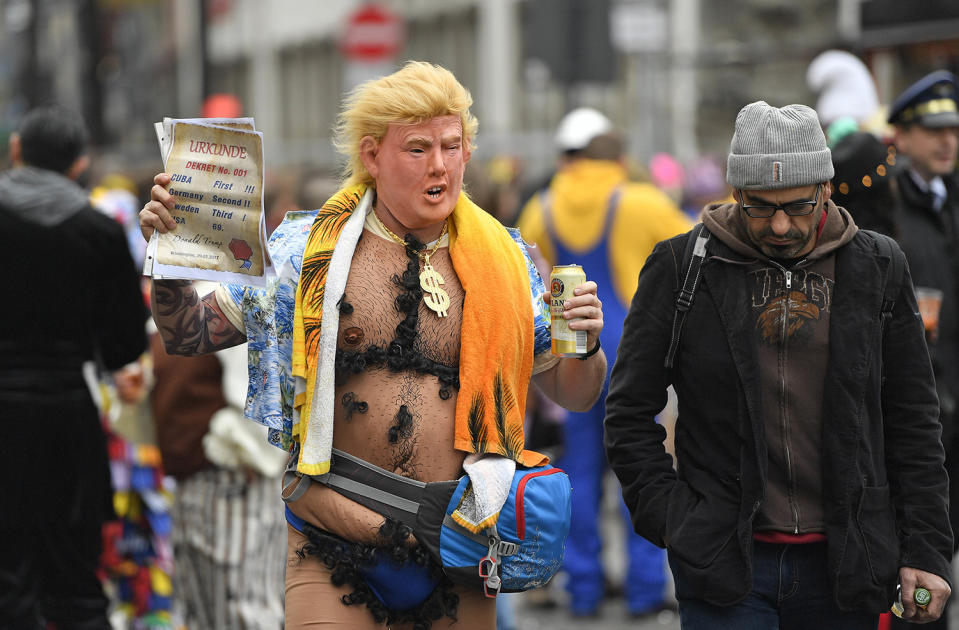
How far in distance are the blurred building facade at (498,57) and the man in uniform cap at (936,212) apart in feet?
7.85

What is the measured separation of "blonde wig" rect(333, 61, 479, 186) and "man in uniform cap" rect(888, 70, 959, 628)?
1.99m

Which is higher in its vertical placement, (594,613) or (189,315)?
(189,315)

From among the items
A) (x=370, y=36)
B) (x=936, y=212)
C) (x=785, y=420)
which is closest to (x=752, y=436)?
(x=785, y=420)

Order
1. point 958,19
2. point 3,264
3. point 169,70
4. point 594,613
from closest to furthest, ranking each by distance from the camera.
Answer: point 3,264 < point 594,613 < point 958,19 < point 169,70

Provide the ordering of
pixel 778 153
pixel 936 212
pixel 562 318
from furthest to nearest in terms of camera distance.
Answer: pixel 936 212
pixel 562 318
pixel 778 153

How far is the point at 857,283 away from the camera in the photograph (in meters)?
4.04

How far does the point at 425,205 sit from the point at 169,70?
32050 mm

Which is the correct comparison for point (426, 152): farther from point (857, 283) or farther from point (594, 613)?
point (594, 613)

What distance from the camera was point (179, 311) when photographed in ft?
13.7

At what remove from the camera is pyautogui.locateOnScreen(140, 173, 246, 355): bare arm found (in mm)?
4055

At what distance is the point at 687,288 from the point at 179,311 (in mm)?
1407

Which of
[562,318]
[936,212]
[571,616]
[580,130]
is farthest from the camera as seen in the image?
[580,130]

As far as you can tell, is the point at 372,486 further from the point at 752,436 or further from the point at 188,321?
the point at 752,436

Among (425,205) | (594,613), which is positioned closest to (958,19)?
(594,613)
